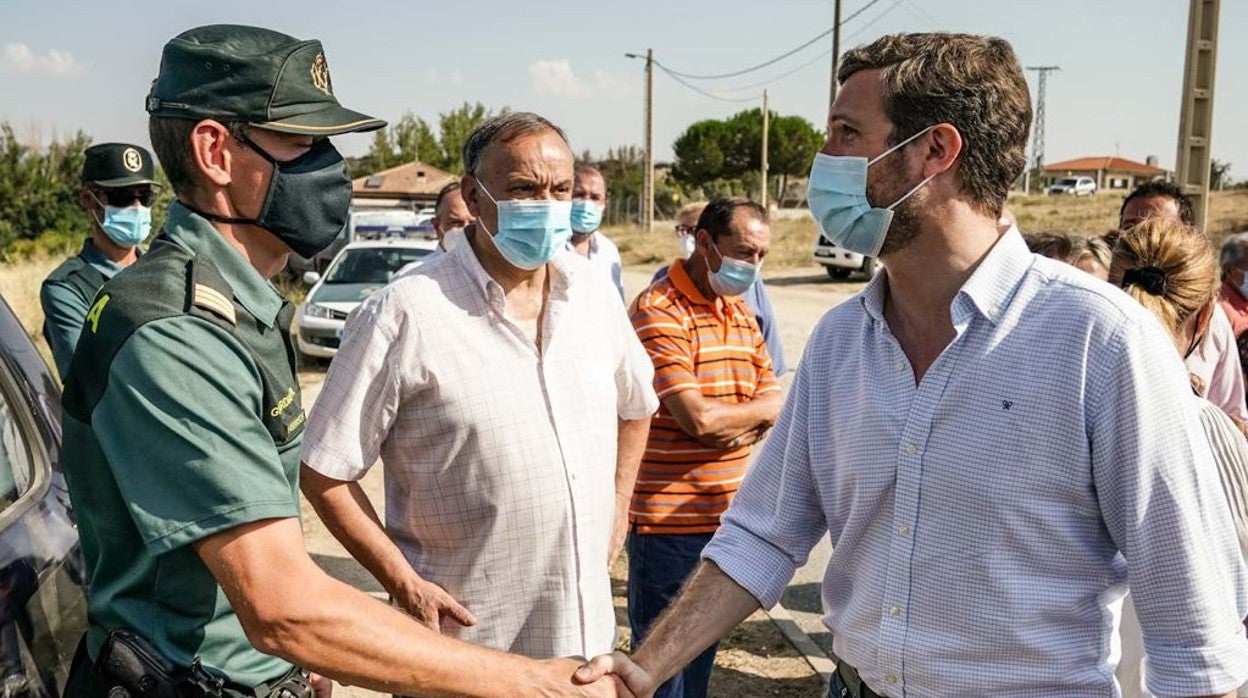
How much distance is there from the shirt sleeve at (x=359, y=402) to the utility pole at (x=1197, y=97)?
12.2m

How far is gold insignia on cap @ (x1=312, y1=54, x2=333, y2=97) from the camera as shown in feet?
7.39

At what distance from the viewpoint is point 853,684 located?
2.36 meters

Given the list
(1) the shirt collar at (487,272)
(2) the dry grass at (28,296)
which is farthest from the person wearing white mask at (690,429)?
(2) the dry grass at (28,296)

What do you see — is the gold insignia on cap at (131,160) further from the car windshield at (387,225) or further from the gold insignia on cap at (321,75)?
the car windshield at (387,225)

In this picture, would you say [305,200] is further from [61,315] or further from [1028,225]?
[1028,225]

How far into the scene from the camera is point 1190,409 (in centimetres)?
189

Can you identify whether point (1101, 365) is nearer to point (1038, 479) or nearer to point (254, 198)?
point (1038, 479)

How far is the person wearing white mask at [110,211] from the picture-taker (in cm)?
532

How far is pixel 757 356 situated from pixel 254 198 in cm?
263

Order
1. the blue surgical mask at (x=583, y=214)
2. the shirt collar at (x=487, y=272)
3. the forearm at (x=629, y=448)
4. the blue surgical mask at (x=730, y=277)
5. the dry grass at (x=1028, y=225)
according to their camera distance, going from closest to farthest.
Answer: the shirt collar at (x=487, y=272) < the forearm at (x=629, y=448) < the blue surgical mask at (x=730, y=277) < the blue surgical mask at (x=583, y=214) < the dry grass at (x=1028, y=225)

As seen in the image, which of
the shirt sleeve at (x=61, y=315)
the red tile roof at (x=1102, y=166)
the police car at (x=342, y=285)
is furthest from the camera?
the red tile roof at (x=1102, y=166)

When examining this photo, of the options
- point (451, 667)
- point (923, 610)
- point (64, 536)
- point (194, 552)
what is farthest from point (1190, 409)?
point (64, 536)

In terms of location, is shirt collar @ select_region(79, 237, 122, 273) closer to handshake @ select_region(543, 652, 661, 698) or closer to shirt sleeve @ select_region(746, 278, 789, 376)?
shirt sleeve @ select_region(746, 278, 789, 376)

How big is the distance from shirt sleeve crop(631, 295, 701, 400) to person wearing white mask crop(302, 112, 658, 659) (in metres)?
0.92
